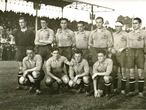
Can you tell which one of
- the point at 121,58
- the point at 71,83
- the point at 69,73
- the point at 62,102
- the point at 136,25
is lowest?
the point at 62,102

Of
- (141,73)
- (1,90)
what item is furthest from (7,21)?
(141,73)

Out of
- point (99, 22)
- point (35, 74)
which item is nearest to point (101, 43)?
point (99, 22)

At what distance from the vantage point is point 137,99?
6.69 metres

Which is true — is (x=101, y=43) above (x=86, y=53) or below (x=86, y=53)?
above

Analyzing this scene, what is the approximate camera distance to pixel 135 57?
7184 millimetres

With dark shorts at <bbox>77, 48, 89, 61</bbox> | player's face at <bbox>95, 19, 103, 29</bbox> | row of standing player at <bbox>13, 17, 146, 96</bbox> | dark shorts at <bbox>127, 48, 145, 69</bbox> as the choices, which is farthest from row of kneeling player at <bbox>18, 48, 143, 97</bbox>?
dark shorts at <bbox>77, 48, 89, 61</bbox>

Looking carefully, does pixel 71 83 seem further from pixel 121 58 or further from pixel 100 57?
pixel 121 58

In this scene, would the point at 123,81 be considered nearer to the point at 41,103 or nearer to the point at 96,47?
the point at 96,47

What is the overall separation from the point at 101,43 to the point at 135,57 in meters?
0.85

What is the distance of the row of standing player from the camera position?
7.13 m

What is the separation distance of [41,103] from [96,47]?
2.11 metres

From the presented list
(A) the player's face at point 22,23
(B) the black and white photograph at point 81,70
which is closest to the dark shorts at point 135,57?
(B) the black and white photograph at point 81,70

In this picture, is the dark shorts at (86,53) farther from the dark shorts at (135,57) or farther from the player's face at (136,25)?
the player's face at (136,25)

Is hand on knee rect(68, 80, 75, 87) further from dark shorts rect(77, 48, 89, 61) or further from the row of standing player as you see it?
dark shorts rect(77, 48, 89, 61)
